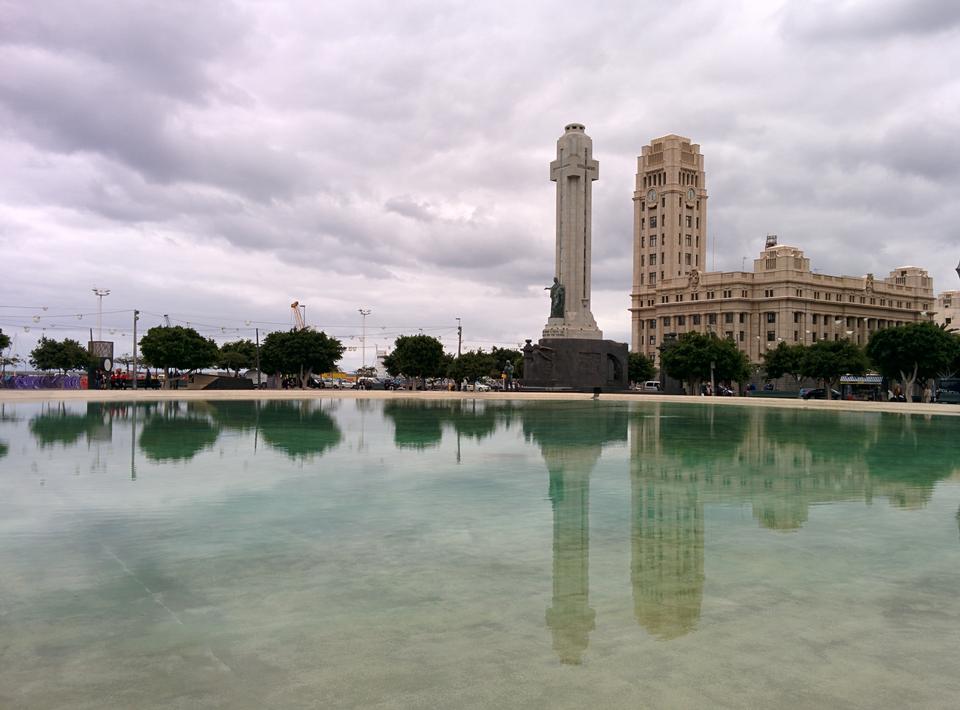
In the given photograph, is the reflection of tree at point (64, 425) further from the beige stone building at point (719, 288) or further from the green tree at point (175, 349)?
the beige stone building at point (719, 288)

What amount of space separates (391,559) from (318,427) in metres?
16.5

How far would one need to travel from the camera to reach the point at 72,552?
7184 millimetres

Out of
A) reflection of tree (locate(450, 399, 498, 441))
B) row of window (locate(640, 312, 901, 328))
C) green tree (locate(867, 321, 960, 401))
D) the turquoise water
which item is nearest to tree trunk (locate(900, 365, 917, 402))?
green tree (locate(867, 321, 960, 401))

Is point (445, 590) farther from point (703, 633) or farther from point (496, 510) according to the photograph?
point (496, 510)

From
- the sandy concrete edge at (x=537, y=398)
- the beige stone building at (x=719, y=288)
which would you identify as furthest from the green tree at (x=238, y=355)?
the beige stone building at (x=719, y=288)

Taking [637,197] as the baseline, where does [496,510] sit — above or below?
below

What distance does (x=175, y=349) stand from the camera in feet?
215

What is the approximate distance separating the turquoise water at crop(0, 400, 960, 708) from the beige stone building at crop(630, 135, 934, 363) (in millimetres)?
89110

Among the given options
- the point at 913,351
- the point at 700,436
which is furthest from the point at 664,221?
the point at 700,436

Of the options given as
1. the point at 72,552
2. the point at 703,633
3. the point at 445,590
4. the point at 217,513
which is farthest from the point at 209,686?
the point at 217,513

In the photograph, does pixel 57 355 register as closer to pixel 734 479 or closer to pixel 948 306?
pixel 734 479

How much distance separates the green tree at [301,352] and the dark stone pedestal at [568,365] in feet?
84.4

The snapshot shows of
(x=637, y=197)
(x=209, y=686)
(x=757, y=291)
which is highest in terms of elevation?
(x=637, y=197)

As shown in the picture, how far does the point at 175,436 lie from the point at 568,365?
35889 mm
